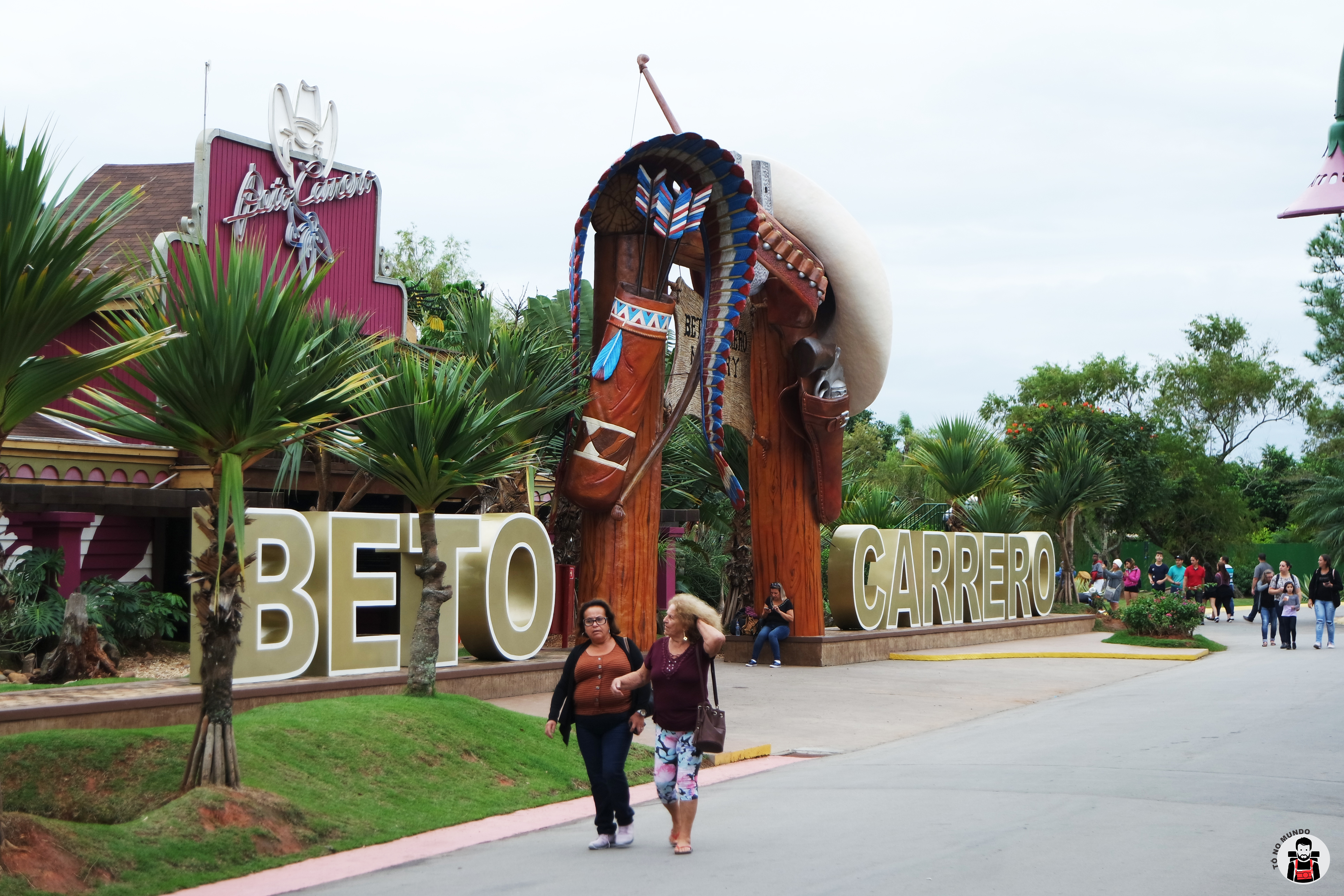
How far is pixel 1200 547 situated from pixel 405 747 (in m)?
44.7

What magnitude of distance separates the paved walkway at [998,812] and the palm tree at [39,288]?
3177mm

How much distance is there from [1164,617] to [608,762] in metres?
19.8

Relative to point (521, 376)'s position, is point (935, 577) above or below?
below

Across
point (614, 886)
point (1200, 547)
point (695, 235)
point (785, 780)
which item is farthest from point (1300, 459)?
point (614, 886)

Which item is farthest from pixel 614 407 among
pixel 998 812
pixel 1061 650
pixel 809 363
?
pixel 1061 650

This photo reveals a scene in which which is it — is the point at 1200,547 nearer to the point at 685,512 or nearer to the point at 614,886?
the point at 685,512

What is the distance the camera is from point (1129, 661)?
72.1 feet

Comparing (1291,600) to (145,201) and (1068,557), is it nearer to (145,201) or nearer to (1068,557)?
(1068,557)

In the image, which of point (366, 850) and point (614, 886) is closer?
point (614, 886)

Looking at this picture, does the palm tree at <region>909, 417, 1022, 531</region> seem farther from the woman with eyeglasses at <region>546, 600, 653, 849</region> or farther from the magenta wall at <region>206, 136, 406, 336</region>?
the woman with eyeglasses at <region>546, 600, 653, 849</region>

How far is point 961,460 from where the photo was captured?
28.6m

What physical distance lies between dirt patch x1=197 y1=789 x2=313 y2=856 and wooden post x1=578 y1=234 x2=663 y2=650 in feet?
23.1

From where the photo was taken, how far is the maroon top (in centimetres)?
778

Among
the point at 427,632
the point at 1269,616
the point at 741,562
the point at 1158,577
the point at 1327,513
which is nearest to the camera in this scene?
the point at 427,632
